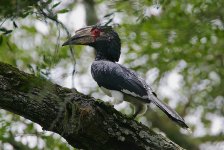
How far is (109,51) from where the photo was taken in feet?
20.3

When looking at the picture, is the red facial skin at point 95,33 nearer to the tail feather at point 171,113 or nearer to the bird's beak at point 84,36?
the bird's beak at point 84,36

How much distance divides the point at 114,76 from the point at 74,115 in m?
1.39

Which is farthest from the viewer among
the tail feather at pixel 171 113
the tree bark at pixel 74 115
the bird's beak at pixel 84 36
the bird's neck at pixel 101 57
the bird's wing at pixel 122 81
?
the bird's neck at pixel 101 57

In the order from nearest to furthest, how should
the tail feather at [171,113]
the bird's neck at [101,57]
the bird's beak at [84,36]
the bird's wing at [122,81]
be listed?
the tail feather at [171,113]
the bird's wing at [122,81]
the bird's beak at [84,36]
the bird's neck at [101,57]

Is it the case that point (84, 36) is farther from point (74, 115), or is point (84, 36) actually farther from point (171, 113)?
point (74, 115)

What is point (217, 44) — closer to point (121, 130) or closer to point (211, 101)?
point (211, 101)

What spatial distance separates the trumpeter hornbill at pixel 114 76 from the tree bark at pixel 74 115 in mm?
561

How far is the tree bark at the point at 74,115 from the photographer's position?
13.8 feet

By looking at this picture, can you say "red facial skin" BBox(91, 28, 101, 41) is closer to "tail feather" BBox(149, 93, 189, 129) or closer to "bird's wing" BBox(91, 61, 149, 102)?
"bird's wing" BBox(91, 61, 149, 102)

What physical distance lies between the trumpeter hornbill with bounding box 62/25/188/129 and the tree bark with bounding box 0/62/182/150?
56cm

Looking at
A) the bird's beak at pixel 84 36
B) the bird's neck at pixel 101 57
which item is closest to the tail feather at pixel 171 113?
the bird's neck at pixel 101 57

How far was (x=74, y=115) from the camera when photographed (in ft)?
14.0

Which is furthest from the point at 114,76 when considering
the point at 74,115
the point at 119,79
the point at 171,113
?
the point at 74,115

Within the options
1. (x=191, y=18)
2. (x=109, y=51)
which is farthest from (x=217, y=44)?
(x=109, y=51)
